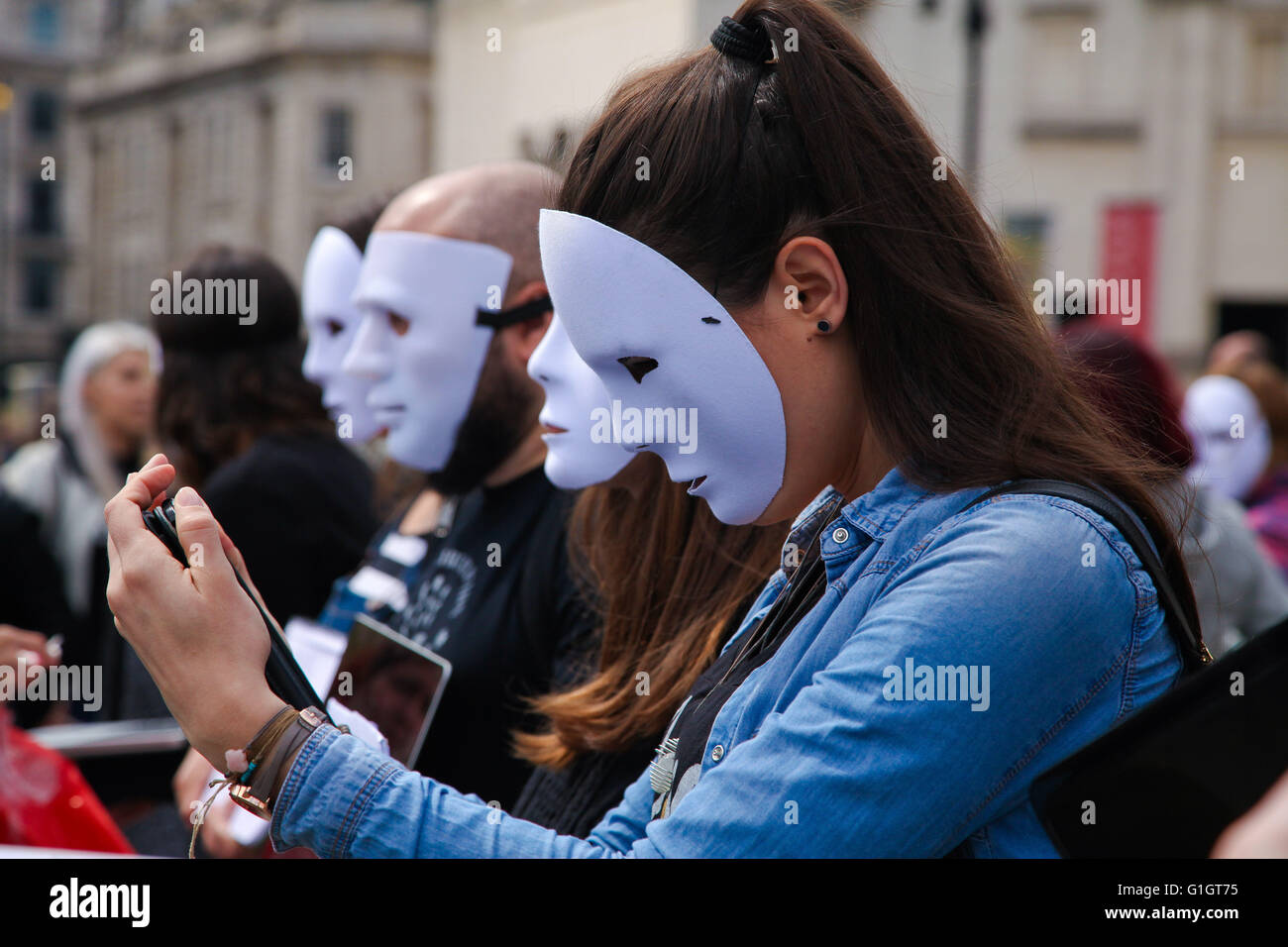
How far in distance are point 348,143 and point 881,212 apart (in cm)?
2413

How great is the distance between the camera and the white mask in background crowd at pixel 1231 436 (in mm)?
5551

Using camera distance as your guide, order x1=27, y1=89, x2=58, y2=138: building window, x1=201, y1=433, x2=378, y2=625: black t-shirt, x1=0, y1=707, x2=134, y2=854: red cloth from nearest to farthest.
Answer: x1=0, y1=707, x2=134, y2=854: red cloth
x1=201, y1=433, x2=378, y2=625: black t-shirt
x1=27, y1=89, x2=58, y2=138: building window

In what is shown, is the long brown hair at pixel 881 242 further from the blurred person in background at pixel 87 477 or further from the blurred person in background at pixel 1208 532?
the blurred person in background at pixel 87 477

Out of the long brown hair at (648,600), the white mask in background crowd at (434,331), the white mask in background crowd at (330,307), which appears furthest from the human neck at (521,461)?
the white mask in background crowd at (330,307)

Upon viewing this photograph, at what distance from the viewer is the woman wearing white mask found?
1.22 m

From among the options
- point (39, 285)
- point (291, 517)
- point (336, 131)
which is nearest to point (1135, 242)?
point (336, 131)

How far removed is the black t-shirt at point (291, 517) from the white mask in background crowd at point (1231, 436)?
370 cm

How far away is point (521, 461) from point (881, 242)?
129 centimetres

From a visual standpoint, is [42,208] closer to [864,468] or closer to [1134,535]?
[864,468]

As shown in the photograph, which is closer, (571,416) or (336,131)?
(571,416)

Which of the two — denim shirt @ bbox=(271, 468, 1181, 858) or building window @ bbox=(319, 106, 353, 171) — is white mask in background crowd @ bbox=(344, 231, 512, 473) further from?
building window @ bbox=(319, 106, 353, 171)

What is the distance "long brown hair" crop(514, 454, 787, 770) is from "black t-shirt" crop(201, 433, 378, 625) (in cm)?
131

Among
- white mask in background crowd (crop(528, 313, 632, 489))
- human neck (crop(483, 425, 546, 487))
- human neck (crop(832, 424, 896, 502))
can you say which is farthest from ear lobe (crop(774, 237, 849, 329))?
human neck (crop(483, 425, 546, 487))

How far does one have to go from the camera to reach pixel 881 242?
4.68ft
